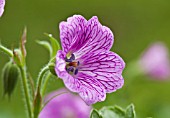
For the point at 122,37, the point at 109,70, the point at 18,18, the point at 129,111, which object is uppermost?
the point at 18,18

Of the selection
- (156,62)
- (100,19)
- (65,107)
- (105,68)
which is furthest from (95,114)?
(100,19)

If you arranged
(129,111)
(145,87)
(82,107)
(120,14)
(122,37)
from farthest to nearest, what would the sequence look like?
(120,14)
(122,37)
(145,87)
(82,107)
(129,111)

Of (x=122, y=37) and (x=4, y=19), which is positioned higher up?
(x=4, y=19)

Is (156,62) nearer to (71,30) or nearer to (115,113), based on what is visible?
(115,113)

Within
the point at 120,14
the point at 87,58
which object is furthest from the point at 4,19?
the point at 87,58

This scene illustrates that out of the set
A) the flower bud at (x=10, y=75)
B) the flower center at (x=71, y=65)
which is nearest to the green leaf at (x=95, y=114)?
the flower center at (x=71, y=65)

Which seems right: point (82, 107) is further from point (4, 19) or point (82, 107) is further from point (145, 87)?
point (4, 19)
